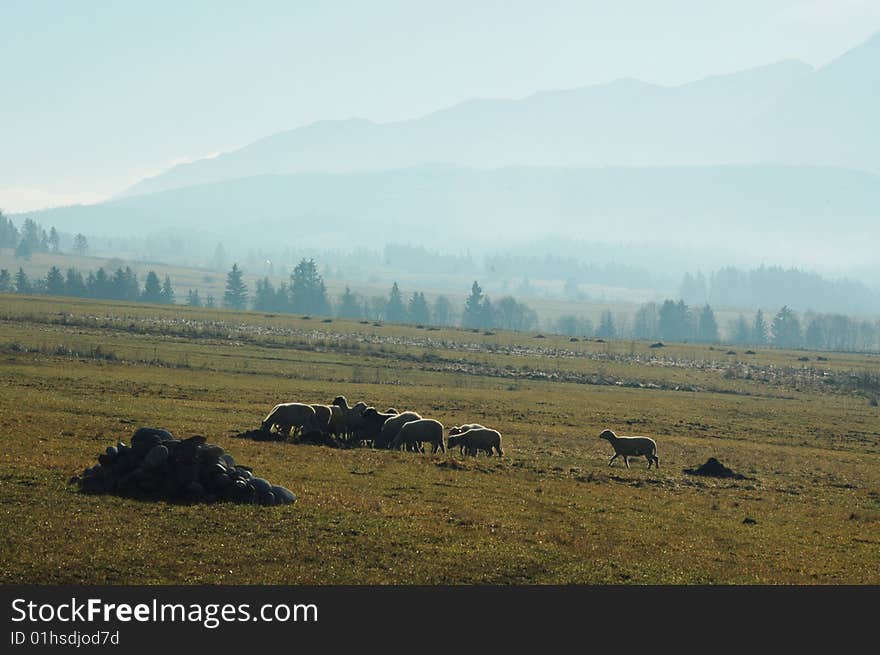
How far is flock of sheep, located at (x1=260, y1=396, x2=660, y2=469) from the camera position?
37.2m

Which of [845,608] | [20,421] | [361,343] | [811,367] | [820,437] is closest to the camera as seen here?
[845,608]

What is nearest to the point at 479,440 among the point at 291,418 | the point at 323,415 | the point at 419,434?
the point at 419,434

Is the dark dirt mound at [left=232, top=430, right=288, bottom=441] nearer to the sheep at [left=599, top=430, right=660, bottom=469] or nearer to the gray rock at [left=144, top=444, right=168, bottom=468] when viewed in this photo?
the gray rock at [left=144, top=444, right=168, bottom=468]

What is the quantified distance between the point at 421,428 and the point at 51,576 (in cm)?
2156

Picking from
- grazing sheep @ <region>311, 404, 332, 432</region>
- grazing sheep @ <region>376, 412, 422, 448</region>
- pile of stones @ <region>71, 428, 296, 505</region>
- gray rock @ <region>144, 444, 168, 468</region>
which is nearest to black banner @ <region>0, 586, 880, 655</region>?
pile of stones @ <region>71, 428, 296, 505</region>

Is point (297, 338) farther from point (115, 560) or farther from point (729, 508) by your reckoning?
point (115, 560)

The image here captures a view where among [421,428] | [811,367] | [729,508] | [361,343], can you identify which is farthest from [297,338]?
[729,508]

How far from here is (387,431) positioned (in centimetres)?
3838

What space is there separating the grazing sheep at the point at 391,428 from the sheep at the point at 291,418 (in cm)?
251

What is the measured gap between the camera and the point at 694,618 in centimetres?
1716

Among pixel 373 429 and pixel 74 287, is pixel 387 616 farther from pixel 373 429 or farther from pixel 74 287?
pixel 74 287

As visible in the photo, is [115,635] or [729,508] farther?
[729,508]

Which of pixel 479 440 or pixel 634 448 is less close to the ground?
pixel 479 440

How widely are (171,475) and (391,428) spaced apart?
1666 cm
